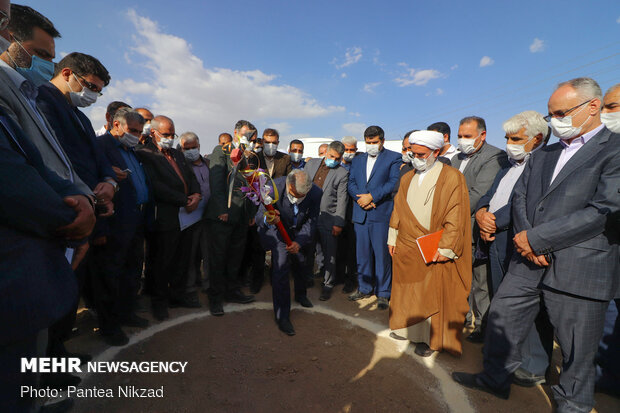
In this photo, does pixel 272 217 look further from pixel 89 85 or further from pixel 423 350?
pixel 423 350

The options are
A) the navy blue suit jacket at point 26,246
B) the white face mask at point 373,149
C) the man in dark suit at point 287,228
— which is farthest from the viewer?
the white face mask at point 373,149

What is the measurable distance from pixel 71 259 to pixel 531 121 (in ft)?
13.8

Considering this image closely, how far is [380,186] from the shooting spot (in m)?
4.42

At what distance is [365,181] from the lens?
181 inches

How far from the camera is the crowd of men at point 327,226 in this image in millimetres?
1290

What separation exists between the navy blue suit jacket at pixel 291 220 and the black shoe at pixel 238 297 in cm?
113

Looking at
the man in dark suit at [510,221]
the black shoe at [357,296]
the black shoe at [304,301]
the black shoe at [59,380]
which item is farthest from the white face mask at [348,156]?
the black shoe at [59,380]

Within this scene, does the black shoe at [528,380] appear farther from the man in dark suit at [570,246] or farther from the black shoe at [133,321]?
the black shoe at [133,321]

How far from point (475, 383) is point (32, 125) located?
12.6 feet

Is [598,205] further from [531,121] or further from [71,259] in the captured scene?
[71,259]

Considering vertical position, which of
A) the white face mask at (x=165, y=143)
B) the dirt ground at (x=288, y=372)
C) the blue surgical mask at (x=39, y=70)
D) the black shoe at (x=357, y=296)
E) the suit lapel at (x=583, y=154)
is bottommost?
the dirt ground at (x=288, y=372)

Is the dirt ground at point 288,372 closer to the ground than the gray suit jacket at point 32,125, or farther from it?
closer to the ground

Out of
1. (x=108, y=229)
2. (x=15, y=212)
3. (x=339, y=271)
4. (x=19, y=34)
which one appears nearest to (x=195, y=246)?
(x=108, y=229)

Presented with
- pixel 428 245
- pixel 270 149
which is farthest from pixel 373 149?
pixel 428 245
